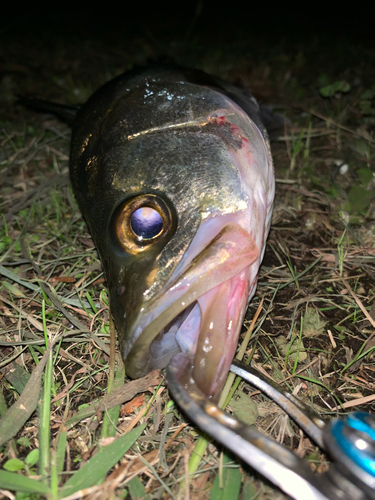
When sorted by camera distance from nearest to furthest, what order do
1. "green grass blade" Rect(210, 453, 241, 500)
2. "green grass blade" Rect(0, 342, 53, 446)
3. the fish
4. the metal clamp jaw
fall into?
the metal clamp jaw
"green grass blade" Rect(210, 453, 241, 500)
the fish
"green grass blade" Rect(0, 342, 53, 446)

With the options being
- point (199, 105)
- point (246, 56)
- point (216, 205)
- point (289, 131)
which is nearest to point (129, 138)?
point (199, 105)

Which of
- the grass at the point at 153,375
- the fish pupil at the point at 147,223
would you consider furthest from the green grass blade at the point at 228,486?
the fish pupil at the point at 147,223

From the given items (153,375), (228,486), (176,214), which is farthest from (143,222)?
(228,486)

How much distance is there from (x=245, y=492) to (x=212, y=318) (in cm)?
67

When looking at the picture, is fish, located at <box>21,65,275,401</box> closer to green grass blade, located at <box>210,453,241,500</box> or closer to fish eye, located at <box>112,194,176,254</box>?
fish eye, located at <box>112,194,176,254</box>

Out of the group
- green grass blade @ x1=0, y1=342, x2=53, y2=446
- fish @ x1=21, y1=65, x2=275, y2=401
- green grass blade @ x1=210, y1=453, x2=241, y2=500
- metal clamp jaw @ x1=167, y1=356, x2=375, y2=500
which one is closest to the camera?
metal clamp jaw @ x1=167, y1=356, x2=375, y2=500

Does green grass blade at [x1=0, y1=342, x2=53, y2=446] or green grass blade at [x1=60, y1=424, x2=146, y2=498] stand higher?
green grass blade at [x1=60, y1=424, x2=146, y2=498]

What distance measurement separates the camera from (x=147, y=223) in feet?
5.73

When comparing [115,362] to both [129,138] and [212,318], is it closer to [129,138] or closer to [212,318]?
[212,318]

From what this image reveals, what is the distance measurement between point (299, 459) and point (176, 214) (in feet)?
3.43

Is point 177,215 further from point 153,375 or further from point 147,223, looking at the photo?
point 153,375

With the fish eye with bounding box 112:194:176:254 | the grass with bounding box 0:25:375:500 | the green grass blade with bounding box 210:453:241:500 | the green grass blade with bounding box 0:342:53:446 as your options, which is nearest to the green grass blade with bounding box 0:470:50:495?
the grass with bounding box 0:25:375:500

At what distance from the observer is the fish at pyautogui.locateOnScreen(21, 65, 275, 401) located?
1.60 metres

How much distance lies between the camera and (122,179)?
1.92m
